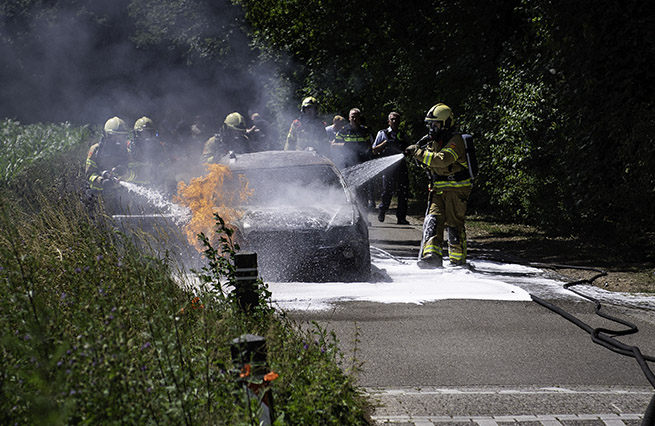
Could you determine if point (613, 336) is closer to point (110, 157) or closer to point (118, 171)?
point (118, 171)

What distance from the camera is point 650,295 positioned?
350 inches

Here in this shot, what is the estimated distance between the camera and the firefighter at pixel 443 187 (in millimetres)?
10453

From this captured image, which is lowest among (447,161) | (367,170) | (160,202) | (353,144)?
(160,202)

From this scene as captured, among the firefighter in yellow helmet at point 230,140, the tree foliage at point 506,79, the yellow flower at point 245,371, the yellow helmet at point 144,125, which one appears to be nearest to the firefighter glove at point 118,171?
the yellow helmet at point 144,125

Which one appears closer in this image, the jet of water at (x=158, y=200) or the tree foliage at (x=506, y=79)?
the jet of water at (x=158, y=200)

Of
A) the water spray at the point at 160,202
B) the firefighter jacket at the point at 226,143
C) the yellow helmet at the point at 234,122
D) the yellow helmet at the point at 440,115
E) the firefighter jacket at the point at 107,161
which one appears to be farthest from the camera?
the yellow helmet at the point at 234,122

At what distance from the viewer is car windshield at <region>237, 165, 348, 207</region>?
9898mm

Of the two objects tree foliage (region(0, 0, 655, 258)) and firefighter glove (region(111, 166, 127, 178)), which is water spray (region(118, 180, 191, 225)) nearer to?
firefighter glove (region(111, 166, 127, 178))

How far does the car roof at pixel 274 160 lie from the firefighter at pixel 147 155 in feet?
8.37

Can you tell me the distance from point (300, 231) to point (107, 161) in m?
5.14

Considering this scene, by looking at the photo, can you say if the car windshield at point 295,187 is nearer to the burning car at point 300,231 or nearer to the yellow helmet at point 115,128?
the burning car at point 300,231

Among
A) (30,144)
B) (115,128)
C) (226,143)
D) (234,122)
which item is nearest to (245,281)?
(115,128)

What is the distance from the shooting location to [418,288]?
360 inches

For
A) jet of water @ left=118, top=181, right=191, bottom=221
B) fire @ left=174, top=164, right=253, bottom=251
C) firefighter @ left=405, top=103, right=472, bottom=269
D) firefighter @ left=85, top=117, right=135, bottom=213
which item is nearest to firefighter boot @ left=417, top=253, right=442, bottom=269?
firefighter @ left=405, top=103, right=472, bottom=269
